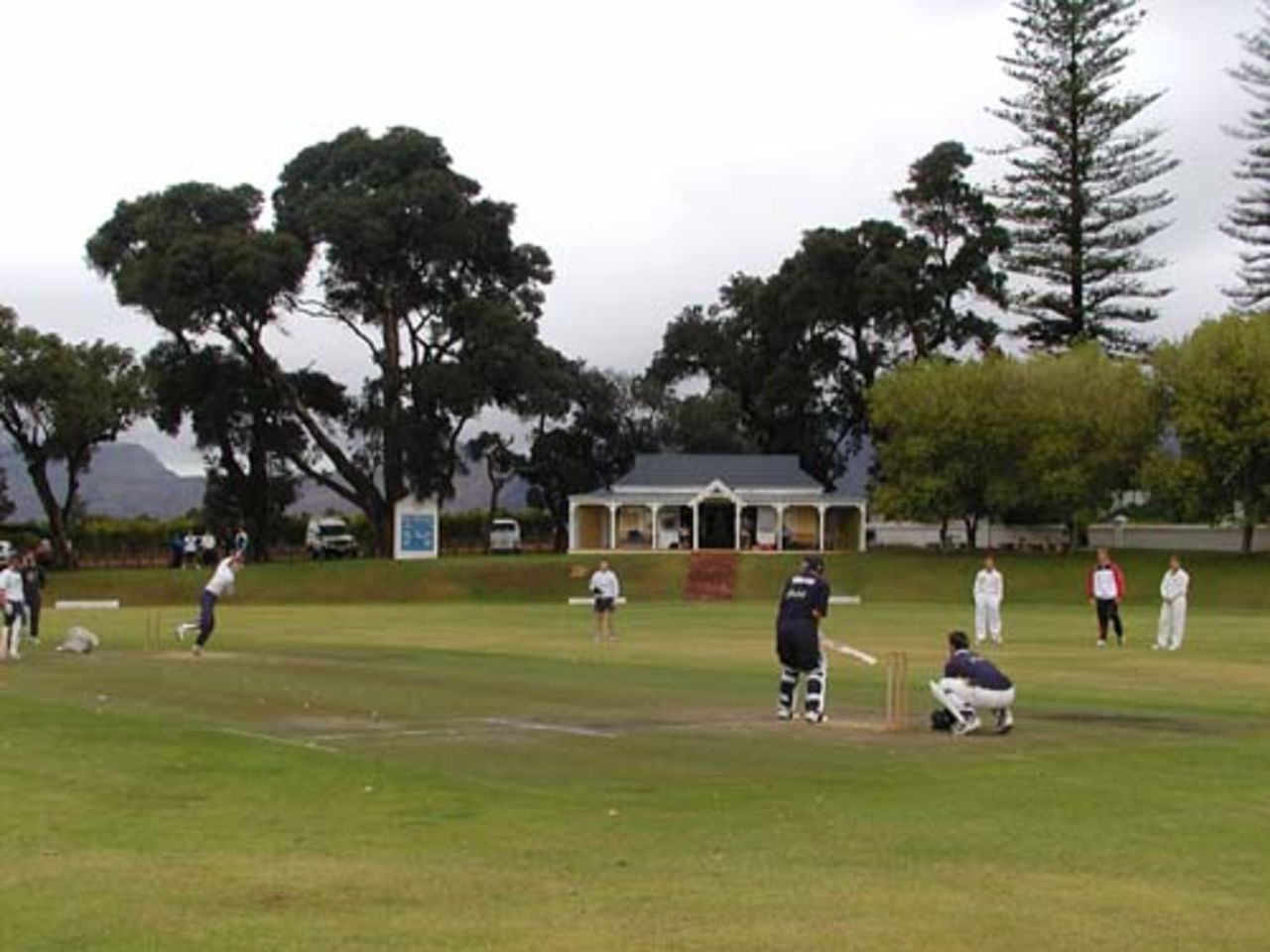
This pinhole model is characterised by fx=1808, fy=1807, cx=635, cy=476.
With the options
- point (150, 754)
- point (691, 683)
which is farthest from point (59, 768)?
point (691, 683)

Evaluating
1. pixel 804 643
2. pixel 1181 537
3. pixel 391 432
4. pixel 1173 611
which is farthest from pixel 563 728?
pixel 1181 537

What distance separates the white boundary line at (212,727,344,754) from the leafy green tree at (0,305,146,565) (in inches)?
2440

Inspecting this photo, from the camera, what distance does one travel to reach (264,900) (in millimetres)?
10453

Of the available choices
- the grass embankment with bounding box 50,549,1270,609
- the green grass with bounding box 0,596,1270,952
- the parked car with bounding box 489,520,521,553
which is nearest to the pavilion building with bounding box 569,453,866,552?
the parked car with bounding box 489,520,521,553

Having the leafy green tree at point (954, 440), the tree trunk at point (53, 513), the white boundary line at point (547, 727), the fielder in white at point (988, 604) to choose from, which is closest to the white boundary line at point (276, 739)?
the white boundary line at point (547, 727)

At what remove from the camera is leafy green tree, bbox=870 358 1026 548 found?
80.6 m

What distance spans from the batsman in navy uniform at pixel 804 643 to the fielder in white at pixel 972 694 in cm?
162

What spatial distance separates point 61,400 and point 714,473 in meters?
35.7

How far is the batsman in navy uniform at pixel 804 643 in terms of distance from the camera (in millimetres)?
20875

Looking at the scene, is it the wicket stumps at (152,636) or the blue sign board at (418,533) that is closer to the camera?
the wicket stumps at (152,636)

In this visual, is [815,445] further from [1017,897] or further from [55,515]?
[1017,897]

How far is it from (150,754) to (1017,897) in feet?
32.2

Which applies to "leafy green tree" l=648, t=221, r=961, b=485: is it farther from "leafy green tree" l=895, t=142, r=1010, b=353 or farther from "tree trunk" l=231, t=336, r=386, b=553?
"tree trunk" l=231, t=336, r=386, b=553

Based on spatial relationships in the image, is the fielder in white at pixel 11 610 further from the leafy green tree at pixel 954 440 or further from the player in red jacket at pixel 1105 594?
the leafy green tree at pixel 954 440
